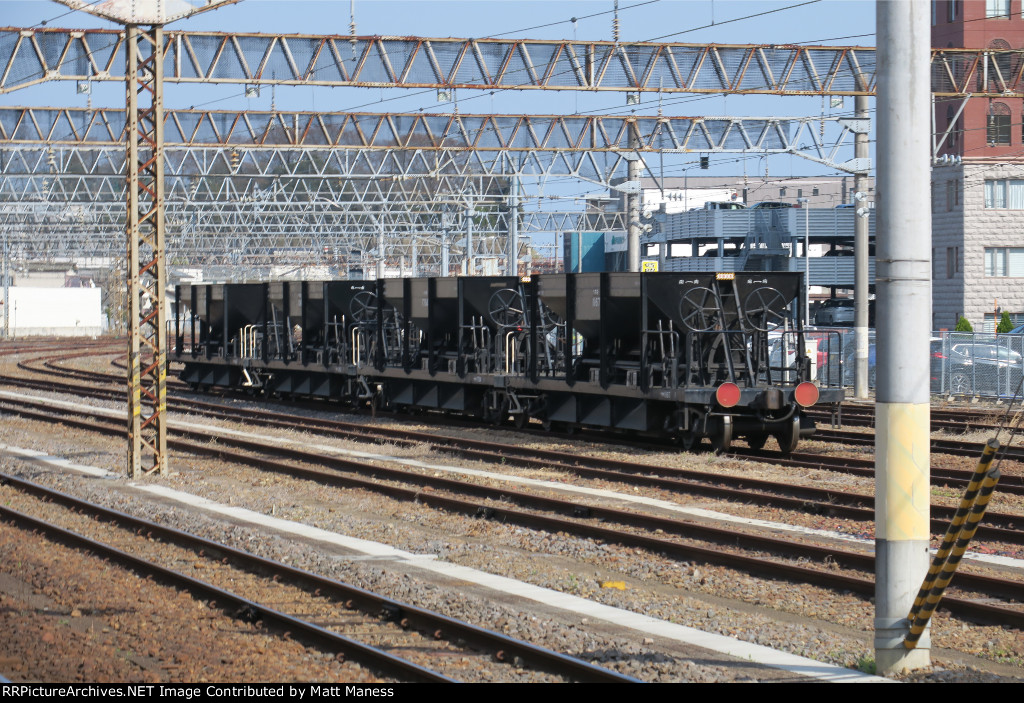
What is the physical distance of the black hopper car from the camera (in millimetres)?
20625

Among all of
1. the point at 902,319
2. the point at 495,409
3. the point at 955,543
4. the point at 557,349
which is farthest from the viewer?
the point at 495,409

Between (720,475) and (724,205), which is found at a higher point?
(724,205)

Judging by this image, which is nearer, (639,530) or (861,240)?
(639,530)

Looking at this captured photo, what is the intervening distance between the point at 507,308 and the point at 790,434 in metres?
7.20

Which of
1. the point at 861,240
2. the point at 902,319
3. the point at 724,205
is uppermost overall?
the point at 724,205

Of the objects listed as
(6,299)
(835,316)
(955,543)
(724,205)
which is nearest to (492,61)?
(955,543)

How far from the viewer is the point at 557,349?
2502 cm

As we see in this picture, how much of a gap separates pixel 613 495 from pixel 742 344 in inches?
211

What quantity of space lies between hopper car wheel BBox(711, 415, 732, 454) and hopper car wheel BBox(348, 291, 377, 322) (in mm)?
12379

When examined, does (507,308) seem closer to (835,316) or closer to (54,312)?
(835,316)

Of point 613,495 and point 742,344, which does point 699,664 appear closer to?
point 613,495

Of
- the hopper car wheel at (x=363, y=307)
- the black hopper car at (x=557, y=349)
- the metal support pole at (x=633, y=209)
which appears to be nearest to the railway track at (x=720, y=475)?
the black hopper car at (x=557, y=349)

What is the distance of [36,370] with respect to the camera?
4712 cm

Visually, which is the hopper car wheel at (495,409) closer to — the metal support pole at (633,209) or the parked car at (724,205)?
the metal support pole at (633,209)
